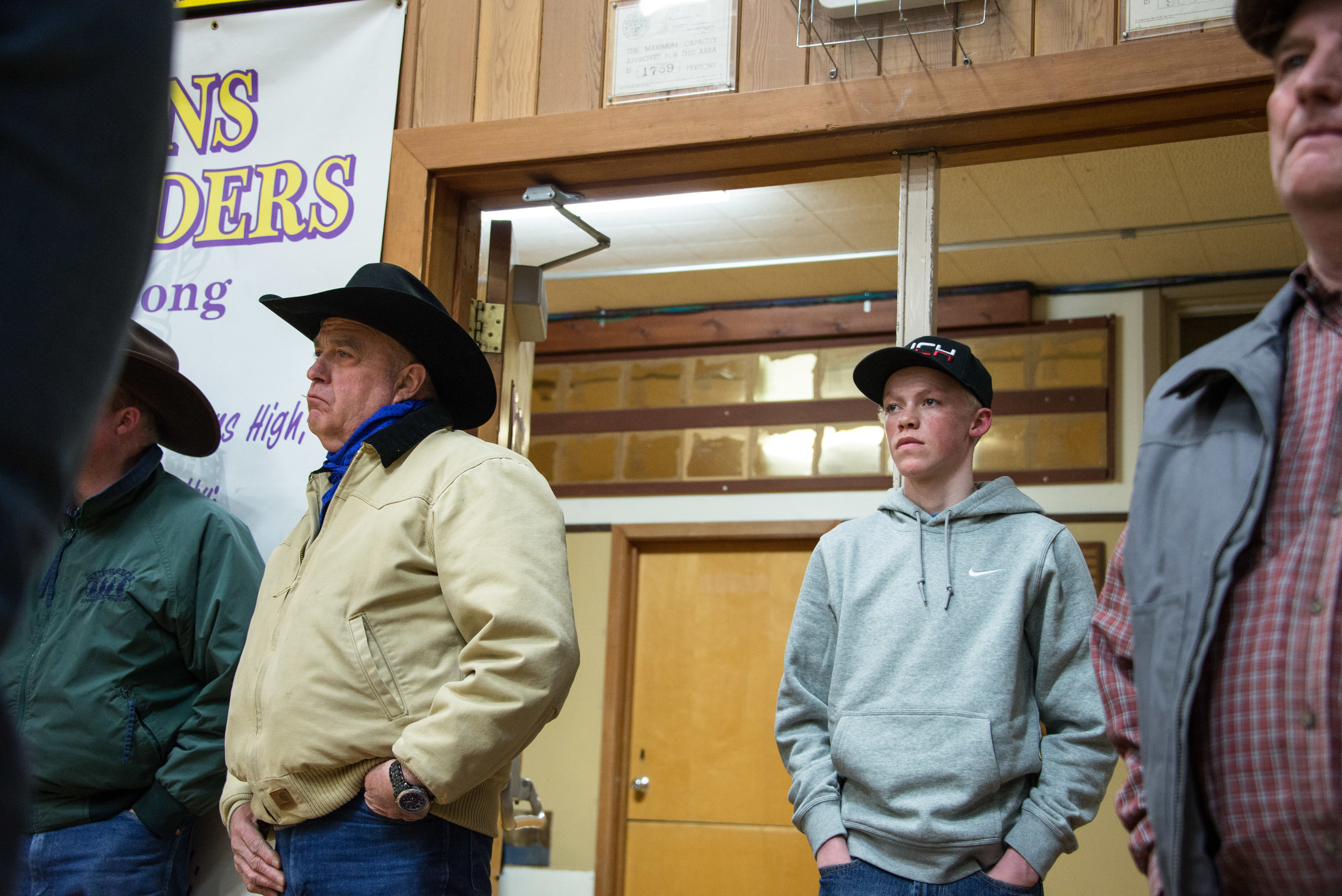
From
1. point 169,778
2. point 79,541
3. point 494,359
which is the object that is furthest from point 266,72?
point 169,778

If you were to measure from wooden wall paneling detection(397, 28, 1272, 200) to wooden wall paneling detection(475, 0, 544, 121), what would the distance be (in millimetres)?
55

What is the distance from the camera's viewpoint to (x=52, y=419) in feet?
1.43

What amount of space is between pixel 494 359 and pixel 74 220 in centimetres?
268

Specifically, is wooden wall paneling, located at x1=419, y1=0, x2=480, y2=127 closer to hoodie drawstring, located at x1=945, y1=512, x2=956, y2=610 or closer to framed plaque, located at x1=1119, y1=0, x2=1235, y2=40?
framed plaque, located at x1=1119, y1=0, x2=1235, y2=40

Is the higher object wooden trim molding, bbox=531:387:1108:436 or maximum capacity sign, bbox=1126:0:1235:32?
maximum capacity sign, bbox=1126:0:1235:32

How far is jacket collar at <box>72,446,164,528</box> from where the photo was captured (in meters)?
2.62

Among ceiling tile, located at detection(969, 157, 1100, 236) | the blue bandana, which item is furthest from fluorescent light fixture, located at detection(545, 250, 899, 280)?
the blue bandana

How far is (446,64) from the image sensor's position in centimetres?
309

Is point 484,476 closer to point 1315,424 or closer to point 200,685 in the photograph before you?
point 200,685

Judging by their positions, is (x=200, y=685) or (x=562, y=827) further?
(x=562, y=827)

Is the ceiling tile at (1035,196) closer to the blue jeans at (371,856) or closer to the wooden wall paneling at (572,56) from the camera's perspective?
the wooden wall paneling at (572,56)

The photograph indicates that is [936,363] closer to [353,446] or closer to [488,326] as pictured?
[353,446]

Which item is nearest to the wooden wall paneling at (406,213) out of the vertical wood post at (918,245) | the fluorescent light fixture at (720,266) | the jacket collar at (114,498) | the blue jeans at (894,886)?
the jacket collar at (114,498)

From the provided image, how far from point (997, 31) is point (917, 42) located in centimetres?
17
